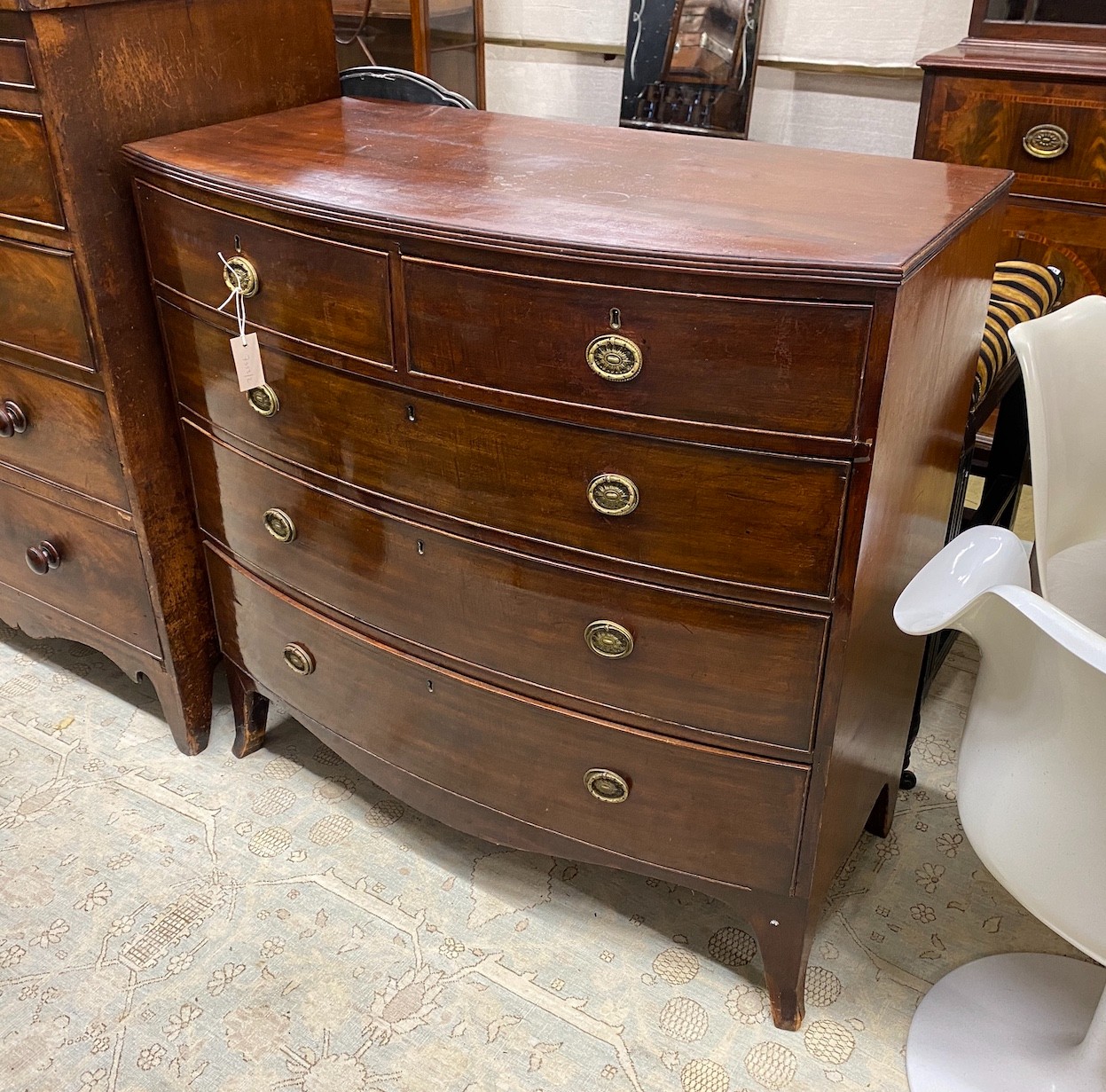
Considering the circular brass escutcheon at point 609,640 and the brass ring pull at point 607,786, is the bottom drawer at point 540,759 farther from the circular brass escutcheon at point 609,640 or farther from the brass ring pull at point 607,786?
the circular brass escutcheon at point 609,640

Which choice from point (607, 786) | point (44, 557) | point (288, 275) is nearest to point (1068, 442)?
point (607, 786)

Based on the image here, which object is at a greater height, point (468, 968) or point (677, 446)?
point (677, 446)

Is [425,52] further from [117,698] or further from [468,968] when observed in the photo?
[468,968]

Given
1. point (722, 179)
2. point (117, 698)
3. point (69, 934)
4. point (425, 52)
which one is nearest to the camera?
point (722, 179)

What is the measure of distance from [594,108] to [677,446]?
6.63 ft

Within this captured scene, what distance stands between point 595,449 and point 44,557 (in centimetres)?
110

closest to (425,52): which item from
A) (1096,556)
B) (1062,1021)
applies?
(1096,556)

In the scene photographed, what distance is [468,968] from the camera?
1.43m

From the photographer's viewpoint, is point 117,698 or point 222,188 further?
point 117,698

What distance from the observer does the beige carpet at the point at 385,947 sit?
51.6 inches

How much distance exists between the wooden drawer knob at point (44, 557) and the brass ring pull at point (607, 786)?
1.00m

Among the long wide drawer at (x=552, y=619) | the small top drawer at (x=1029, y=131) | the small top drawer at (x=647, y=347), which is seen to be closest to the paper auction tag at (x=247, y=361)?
the long wide drawer at (x=552, y=619)

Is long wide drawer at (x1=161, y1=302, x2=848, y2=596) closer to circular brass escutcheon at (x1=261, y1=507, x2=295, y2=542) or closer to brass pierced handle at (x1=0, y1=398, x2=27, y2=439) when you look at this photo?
circular brass escutcheon at (x1=261, y1=507, x2=295, y2=542)

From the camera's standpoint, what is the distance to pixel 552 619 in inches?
47.8
